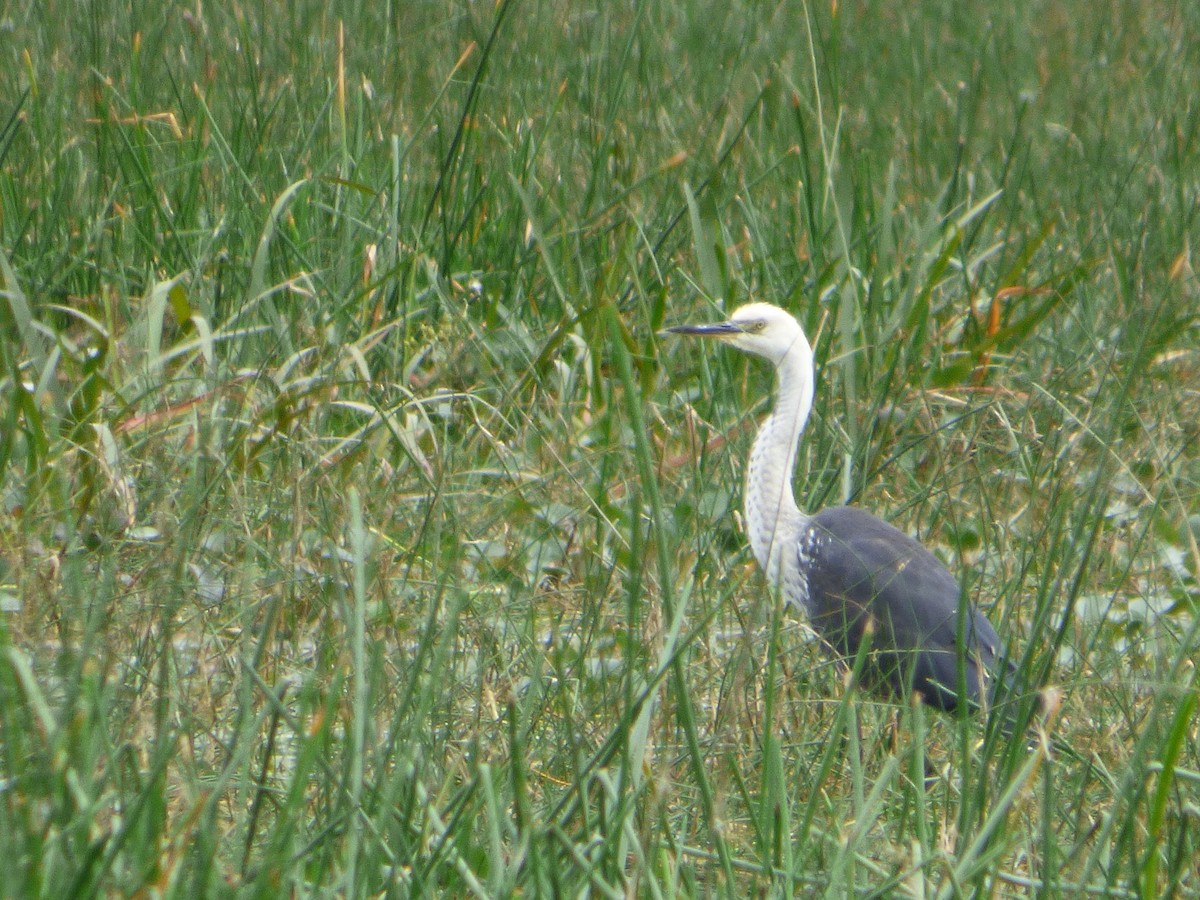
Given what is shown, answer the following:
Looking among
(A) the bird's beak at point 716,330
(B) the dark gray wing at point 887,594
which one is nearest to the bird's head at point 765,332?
(A) the bird's beak at point 716,330

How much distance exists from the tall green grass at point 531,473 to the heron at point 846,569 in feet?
0.27

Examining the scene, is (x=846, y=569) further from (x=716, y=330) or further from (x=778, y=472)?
(x=716, y=330)

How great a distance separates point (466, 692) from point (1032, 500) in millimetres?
897

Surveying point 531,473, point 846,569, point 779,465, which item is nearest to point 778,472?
point 779,465

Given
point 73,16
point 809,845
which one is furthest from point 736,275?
point 809,845

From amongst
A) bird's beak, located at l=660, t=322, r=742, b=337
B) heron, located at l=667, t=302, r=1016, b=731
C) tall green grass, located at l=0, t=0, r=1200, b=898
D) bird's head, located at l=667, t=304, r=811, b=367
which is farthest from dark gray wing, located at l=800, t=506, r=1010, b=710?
bird's beak, located at l=660, t=322, r=742, b=337

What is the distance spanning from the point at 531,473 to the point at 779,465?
46 cm

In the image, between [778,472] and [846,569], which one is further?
[778,472]

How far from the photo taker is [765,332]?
314cm

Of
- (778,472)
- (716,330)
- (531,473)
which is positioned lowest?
(531,473)

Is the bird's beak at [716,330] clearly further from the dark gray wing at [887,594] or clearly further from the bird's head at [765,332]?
the dark gray wing at [887,594]

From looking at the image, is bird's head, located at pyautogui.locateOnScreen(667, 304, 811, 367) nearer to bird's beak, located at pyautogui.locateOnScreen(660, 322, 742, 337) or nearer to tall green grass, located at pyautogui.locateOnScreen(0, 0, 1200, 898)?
bird's beak, located at pyautogui.locateOnScreen(660, 322, 742, 337)

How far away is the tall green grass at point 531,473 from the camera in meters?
1.41

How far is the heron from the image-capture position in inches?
104
